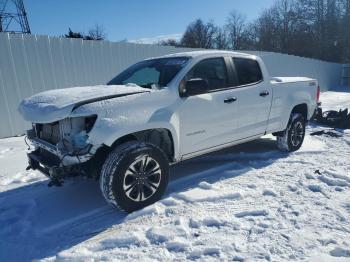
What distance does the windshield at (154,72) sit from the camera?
457 cm

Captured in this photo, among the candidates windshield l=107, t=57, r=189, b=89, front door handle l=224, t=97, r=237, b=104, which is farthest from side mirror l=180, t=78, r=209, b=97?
front door handle l=224, t=97, r=237, b=104

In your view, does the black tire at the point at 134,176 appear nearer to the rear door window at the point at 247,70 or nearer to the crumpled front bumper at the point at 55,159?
the crumpled front bumper at the point at 55,159

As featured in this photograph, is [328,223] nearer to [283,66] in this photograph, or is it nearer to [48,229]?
[48,229]

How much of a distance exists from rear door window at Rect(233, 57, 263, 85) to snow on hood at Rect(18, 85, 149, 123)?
74.4 inches

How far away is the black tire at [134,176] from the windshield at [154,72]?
945mm

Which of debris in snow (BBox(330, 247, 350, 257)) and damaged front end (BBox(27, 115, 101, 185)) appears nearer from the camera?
debris in snow (BBox(330, 247, 350, 257))

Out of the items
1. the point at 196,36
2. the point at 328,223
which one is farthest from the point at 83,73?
the point at 196,36

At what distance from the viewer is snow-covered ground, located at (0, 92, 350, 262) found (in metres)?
3.21

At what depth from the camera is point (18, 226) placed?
3.85 metres

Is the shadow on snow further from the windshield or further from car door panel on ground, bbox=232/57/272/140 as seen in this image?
the windshield

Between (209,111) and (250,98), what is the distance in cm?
100

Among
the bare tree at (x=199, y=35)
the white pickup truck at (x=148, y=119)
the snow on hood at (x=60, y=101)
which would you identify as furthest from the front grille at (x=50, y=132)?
the bare tree at (x=199, y=35)

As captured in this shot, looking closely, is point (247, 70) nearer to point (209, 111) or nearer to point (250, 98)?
point (250, 98)

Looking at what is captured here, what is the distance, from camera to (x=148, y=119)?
3998mm
